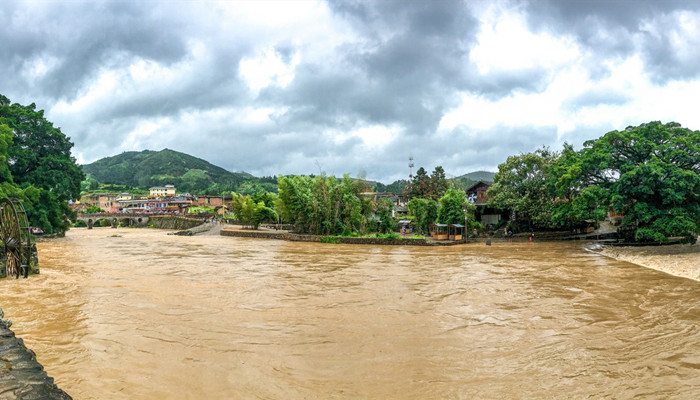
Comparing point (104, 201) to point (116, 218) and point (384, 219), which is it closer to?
point (116, 218)

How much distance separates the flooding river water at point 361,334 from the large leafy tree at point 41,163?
1986 centimetres

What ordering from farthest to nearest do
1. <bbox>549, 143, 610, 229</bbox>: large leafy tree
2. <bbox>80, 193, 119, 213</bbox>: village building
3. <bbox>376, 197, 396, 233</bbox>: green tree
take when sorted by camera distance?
<bbox>80, 193, 119, 213</bbox>: village building < <bbox>376, 197, 396, 233</bbox>: green tree < <bbox>549, 143, 610, 229</bbox>: large leafy tree

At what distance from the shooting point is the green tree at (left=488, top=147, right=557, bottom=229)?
3466cm

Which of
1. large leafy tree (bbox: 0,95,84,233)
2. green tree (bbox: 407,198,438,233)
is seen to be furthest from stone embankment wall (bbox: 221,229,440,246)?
large leafy tree (bbox: 0,95,84,233)

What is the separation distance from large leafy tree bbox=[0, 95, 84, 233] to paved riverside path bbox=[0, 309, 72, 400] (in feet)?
106

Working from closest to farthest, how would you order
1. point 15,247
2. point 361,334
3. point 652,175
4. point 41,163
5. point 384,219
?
point 361,334, point 15,247, point 652,175, point 41,163, point 384,219

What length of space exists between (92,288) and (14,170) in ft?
85.7

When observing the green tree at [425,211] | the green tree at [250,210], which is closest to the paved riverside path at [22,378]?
the green tree at [425,211]

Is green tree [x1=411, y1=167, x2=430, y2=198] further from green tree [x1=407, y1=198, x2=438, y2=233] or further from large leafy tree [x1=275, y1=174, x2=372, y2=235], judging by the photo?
large leafy tree [x1=275, y1=174, x2=372, y2=235]

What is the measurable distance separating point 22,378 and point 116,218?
7715cm

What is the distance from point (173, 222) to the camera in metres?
63.1

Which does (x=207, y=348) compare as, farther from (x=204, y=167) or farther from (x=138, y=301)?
(x=204, y=167)

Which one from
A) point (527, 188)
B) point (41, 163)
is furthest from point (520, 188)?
point (41, 163)

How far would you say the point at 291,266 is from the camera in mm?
20281
